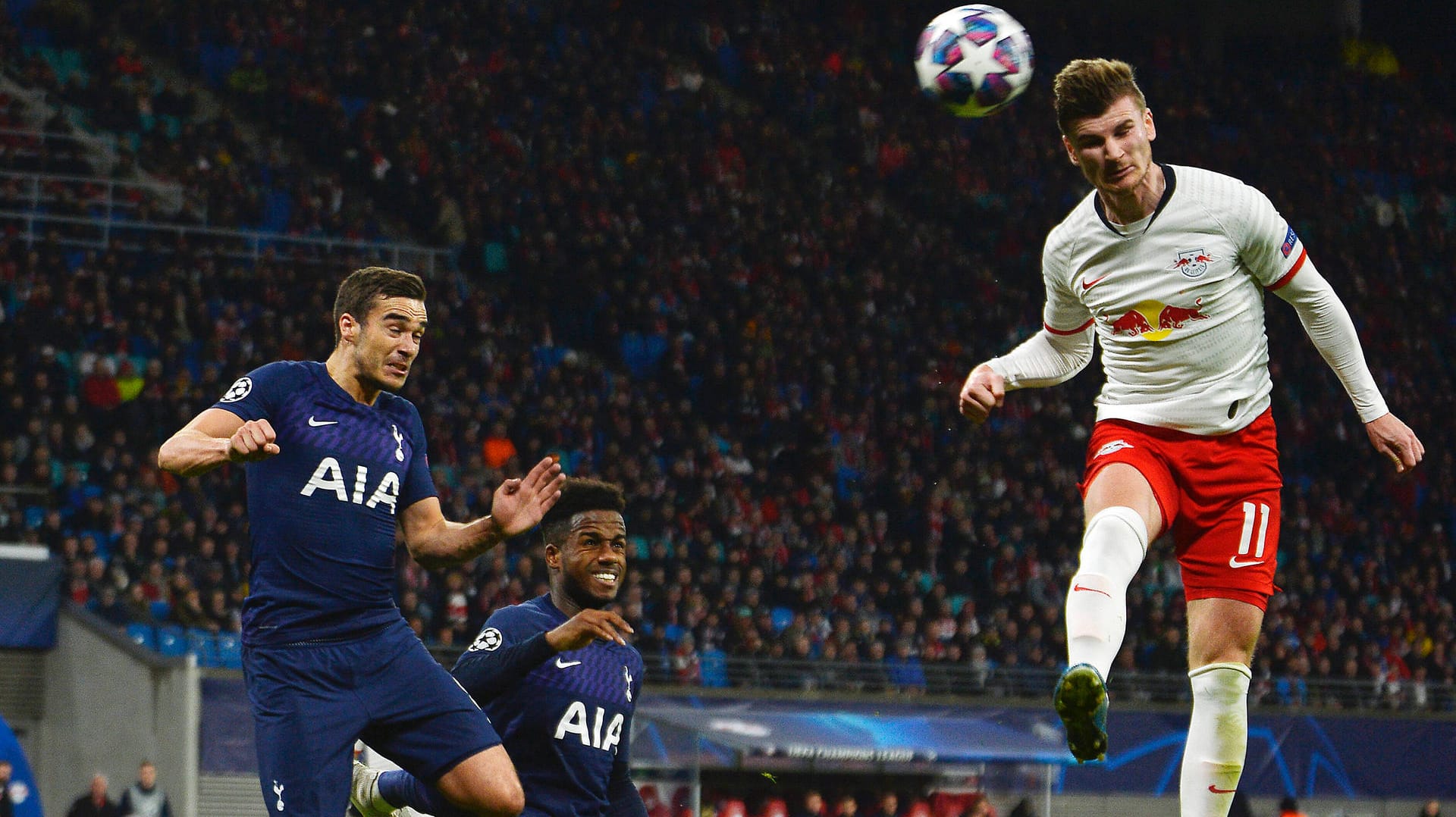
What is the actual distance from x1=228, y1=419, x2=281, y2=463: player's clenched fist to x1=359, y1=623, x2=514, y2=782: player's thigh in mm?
1015

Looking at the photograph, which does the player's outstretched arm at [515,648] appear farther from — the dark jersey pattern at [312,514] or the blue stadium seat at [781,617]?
the blue stadium seat at [781,617]

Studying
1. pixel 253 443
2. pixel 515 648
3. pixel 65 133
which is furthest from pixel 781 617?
pixel 253 443

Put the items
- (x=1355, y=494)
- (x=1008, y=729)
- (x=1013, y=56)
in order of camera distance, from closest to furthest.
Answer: (x=1013, y=56)
(x=1008, y=729)
(x=1355, y=494)

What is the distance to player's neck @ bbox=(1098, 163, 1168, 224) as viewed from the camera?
5723 millimetres

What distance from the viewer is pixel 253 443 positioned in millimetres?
5215

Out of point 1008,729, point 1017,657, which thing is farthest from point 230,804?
point 1017,657

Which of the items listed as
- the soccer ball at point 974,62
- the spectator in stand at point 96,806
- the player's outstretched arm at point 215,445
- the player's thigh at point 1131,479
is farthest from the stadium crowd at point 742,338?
the player's thigh at point 1131,479

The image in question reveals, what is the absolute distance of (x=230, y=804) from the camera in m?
14.6

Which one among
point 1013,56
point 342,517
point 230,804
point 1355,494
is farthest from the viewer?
point 1355,494

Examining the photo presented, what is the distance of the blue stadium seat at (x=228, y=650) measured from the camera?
597 inches

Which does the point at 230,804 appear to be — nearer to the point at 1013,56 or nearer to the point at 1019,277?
the point at 1013,56

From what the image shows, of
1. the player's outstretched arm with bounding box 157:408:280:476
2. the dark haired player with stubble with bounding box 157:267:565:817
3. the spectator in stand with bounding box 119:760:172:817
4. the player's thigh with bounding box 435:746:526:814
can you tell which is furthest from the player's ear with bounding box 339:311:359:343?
the spectator in stand with bounding box 119:760:172:817

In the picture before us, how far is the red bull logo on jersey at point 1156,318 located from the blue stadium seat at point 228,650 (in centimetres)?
1091

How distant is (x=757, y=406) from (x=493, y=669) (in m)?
15.4
